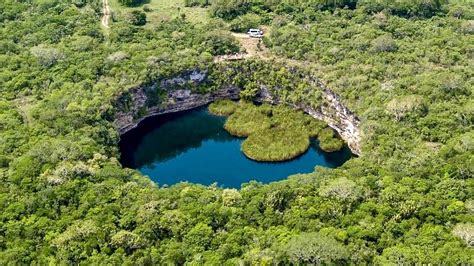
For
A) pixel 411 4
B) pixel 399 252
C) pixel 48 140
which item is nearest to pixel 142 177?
pixel 48 140

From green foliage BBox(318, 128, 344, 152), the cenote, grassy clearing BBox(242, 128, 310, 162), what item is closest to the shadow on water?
the cenote

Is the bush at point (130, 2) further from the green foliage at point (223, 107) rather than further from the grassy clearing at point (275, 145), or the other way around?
the grassy clearing at point (275, 145)

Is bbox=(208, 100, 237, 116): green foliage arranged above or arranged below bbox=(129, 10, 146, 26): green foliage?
below

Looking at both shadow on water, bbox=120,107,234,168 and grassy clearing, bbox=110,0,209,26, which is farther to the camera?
grassy clearing, bbox=110,0,209,26

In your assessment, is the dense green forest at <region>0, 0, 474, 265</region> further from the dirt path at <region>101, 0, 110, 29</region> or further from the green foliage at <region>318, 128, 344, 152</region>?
the green foliage at <region>318, 128, 344, 152</region>

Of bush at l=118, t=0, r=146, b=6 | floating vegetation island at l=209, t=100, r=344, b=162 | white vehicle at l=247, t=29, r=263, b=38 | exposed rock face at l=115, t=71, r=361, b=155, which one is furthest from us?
bush at l=118, t=0, r=146, b=6

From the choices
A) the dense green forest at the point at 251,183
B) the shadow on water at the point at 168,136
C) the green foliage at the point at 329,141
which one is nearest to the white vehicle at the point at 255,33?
the dense green forest at the point at 251,183

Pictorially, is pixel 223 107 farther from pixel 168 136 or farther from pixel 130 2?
pixel 130 2
